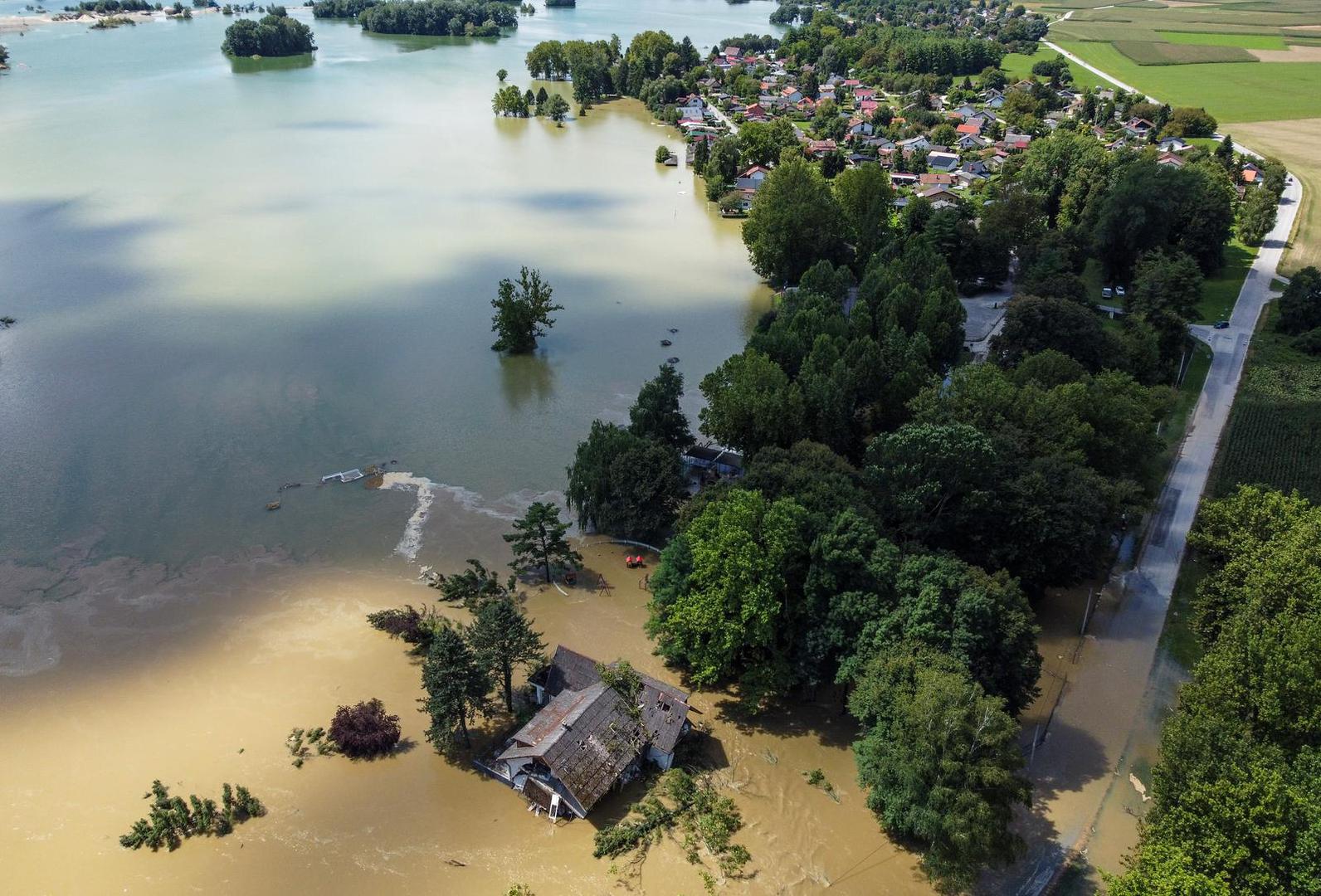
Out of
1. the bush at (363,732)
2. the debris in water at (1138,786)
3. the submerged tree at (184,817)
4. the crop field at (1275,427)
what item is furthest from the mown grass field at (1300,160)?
the submerged tree at (184,817)

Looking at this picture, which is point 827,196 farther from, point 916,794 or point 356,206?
point 916,794

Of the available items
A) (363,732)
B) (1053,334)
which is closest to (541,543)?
(363,732)

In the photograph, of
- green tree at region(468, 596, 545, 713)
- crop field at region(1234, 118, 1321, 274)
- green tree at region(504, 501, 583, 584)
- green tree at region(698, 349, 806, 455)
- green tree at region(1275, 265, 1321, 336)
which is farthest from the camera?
crop field at region(1234, 118, 1321, 274)

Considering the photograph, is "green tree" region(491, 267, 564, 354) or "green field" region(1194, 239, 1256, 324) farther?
"green field" region(1194, 239, 1256, 324)

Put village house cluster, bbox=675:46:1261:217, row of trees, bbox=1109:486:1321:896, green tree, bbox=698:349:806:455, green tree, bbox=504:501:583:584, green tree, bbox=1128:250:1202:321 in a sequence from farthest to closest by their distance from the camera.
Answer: village house cluster, bbox=675:46:1261:217, green tree, bbox=1128:250:1202:321, green tree, bbox=698:349:806:455, green tree, bbox=504:501:583:584, row of trees, bbox=1109:486:1321:896

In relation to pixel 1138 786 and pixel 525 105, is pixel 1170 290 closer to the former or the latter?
pixel 1138 786

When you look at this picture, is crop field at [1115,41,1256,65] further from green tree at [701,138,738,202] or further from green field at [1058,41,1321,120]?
green tree at [701,138,738,202]

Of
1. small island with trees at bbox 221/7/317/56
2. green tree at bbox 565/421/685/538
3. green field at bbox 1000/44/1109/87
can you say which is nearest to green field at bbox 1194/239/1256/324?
green tree at bbox 565/421/685/538
